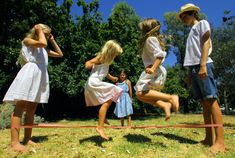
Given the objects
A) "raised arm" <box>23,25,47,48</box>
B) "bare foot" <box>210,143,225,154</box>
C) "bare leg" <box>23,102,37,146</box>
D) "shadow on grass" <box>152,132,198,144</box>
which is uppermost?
"raised arm" <box>23,25,47,48</box>

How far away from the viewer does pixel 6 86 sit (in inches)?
916

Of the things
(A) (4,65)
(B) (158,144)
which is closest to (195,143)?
(B) (158,144)

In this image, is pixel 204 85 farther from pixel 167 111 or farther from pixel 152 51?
pixel 152 51

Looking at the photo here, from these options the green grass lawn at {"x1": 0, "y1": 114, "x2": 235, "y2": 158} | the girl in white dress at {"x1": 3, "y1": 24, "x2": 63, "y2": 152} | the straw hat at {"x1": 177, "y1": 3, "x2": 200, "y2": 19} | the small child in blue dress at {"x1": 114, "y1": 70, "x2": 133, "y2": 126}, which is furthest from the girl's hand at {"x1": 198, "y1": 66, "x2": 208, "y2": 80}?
the small child in blue dress at {"x1": 114, "y1": 70, "x2": 133, "y2": 126}

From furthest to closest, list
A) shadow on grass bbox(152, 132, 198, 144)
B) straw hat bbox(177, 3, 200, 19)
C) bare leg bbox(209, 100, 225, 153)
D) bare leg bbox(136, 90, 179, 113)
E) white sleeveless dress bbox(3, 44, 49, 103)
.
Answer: shadow on grass bbox(152, 132, 198, 144)
straw hat bbox(177, 3, 200, 19)
white sleeveless dress bbox(3, 44, 49, 103)
bare leg bbox(209, 100, 225, 153)
bare leg bbox(136, 90, 179, 113)

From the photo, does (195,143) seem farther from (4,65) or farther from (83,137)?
(4,65)

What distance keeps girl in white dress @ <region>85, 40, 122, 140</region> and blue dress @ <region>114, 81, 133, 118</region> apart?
614cm

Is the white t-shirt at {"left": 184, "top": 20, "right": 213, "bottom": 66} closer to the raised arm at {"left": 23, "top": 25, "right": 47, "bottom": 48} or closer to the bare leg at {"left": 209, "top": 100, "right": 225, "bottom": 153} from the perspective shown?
the bare leg at {"left": 209, "top": 100, "right": 225, "bottom": 153}

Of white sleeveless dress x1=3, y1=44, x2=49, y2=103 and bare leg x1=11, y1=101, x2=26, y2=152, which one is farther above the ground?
white sleeveless dress x1=3, y1=44, x2=49, y2=103

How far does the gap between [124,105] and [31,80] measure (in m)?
6.95

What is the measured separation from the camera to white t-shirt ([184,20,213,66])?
6.51 metres

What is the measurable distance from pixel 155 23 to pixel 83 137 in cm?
285

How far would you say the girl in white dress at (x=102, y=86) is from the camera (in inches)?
269

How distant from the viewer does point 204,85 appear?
6.41 meters
